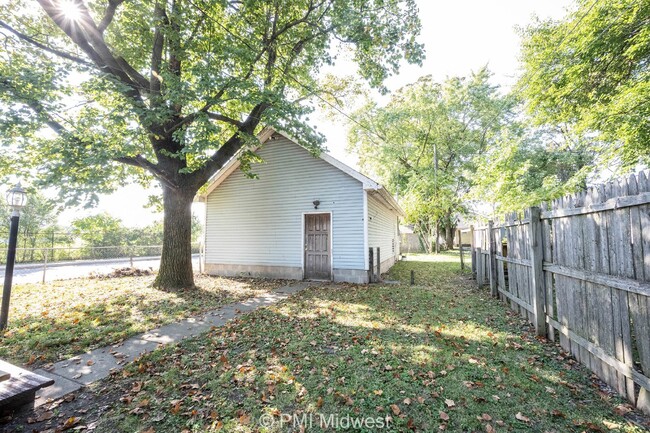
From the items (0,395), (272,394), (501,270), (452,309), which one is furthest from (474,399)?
(501,270)

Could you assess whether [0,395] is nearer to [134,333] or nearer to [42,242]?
[134,333]

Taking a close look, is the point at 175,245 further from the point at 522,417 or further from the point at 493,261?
the point at 493,261

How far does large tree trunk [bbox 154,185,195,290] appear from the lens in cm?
817

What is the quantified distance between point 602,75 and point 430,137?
18.3 metres

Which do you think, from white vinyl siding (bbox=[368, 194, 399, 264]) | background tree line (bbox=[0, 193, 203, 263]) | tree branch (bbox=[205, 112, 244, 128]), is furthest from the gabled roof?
background tree line (bbox=[0, 193, 203, 263])

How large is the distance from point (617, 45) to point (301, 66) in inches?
354

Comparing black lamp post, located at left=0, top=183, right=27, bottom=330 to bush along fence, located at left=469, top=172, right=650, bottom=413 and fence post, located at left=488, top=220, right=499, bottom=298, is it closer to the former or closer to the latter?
bush along fence, located at left=469, top=172, right=650, bottom=413

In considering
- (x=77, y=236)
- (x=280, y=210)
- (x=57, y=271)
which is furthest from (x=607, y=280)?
(x=77, y=236)

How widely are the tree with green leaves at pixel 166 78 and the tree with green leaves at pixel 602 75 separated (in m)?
3.92

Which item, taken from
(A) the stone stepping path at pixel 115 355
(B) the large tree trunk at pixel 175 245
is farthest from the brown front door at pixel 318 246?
(B) the large tree trunk at pixel 175 245

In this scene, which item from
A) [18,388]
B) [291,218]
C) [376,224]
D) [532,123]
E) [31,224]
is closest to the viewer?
[18,388]

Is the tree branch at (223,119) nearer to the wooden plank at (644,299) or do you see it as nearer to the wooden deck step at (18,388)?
the wooden deck step at (18,388)

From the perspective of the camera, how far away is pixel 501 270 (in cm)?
692

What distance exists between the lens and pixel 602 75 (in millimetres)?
7461
